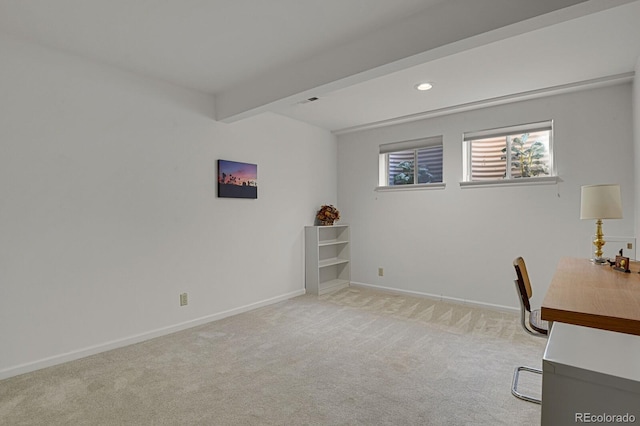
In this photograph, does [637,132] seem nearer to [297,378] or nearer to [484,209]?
[484,209]

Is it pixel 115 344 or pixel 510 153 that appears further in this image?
pixel 510 153

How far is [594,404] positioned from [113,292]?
335cm

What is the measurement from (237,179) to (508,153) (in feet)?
10.9

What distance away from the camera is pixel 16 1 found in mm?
2098

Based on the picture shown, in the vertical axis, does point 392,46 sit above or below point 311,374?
above

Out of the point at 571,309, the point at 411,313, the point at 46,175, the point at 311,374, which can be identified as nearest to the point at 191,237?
the point at 46,175

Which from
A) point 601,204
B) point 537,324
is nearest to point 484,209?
point 601,204

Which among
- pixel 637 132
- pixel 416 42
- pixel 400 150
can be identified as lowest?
pixel 637 132

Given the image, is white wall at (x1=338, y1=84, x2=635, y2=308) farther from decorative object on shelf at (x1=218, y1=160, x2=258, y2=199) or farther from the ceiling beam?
the ceiling beam

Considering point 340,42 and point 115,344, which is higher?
point 340,42

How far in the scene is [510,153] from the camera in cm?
411

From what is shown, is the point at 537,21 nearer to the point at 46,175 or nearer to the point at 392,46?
the point at 392,46

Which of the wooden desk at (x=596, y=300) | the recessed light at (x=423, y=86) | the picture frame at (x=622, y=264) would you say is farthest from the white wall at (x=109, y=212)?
the picture frame at (x=622, y=264)

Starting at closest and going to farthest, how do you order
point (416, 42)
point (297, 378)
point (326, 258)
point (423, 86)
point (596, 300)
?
point (596, 300), point (416, 42), point (297, 378), point (423, 86), point (326, 258)
